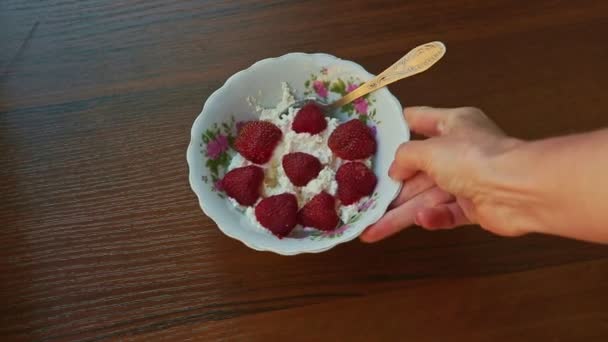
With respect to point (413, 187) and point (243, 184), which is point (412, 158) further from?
point (243, 184)

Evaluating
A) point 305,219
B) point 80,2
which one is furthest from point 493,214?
point 80,2

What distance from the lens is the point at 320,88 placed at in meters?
0.80

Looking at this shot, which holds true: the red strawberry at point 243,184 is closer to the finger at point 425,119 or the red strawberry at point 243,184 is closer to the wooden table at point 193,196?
the wooden table at point 193,196

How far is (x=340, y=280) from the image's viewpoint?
0.71 metres

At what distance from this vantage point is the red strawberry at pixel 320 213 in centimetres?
70

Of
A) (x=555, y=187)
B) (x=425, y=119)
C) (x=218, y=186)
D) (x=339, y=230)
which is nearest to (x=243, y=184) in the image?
(x=218, y=186)

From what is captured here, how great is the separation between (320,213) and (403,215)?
0.10 m

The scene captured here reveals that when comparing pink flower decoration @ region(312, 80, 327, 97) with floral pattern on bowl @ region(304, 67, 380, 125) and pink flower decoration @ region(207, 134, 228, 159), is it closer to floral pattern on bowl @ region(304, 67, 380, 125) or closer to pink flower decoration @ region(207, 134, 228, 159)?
floral pattern on bowl @ region(304, 67, 380, 125)

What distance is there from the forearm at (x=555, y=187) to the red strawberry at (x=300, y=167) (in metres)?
0.21

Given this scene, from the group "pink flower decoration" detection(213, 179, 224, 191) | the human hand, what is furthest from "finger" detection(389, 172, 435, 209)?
"pink flower decoration" detection(213, 179, 224, 191)

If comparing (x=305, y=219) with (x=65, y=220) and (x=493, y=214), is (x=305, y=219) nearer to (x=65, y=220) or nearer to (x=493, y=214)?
(x=493, y=214)

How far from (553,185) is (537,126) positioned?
245 millimetres

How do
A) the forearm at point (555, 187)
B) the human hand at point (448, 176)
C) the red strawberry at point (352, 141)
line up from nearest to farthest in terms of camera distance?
the forearm at point (555, 187)
the human hand at point (448, 176)
the red strawberry at point (352, 141)

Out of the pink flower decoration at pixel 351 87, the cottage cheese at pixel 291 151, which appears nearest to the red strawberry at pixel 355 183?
the cottage cheese at pixel 291 151
